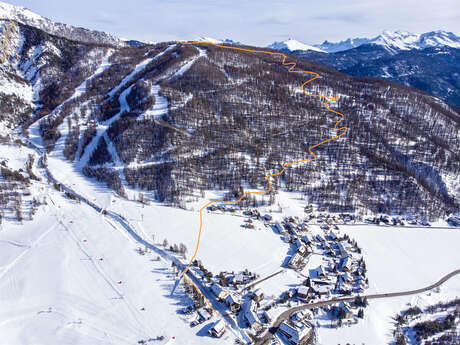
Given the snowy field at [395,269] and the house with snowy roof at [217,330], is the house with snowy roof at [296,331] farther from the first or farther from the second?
the house with snowy roof at [217,330]

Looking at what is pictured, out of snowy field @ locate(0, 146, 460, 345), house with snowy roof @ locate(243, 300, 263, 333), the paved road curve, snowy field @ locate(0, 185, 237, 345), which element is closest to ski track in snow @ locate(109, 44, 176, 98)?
snowy field @ locate(0, 146, 460, 345)

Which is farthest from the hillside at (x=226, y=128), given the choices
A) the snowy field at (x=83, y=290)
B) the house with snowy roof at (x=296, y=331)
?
the house with snowy roof at (x=296, y=331)

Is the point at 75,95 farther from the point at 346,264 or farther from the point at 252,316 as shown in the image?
the point at 346,264

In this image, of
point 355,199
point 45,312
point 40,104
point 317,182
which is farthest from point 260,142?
point 40,104

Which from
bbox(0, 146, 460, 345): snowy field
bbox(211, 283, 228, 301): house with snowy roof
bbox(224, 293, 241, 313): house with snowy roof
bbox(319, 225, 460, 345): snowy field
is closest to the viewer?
bbox(0, 146, 460, 345): snowy field

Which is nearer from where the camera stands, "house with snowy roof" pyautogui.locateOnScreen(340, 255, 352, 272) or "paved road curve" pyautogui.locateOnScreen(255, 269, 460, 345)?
"paved road curve" pyautogui.locateOnScreen(255, 269, 460, 345)

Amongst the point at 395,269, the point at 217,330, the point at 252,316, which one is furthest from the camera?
the point at 395,269

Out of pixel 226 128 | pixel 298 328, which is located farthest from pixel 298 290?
pixel 226 128

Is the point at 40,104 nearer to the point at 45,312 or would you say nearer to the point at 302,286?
the point at 45,312

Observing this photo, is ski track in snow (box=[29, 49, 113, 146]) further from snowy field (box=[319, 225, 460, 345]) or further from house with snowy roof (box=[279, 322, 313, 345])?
snowy field (box=[319, 225, 460, 345])
